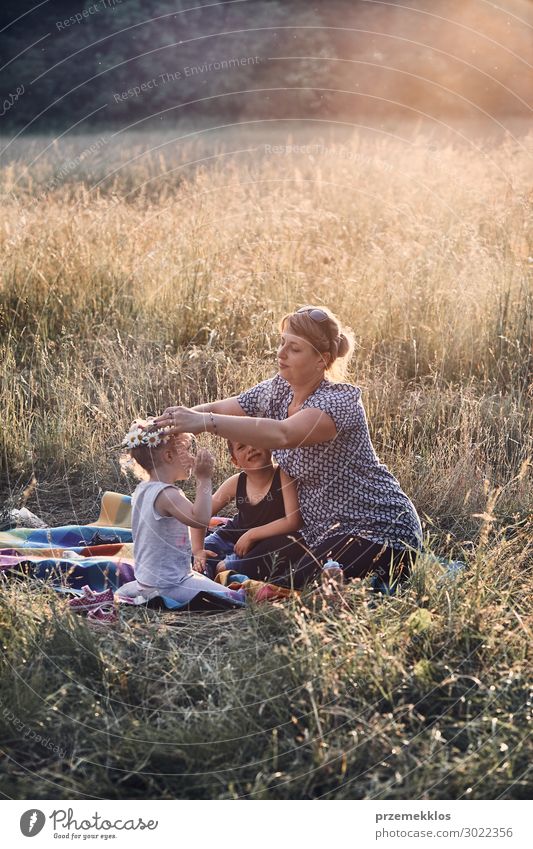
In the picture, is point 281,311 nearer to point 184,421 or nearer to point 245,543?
point 245,543

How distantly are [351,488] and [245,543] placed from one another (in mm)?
555

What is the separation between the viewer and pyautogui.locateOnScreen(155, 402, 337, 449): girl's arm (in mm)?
3604

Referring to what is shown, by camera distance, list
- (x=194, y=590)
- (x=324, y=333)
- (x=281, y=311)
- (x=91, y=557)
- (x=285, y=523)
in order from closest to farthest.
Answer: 1. (x=194, y=590)
2. (x=324, y=333)
3. (x=285, y=523)
4. (x=91, y=557)
5. (x=281, y=311)

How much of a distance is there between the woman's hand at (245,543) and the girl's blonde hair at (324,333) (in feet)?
2.53

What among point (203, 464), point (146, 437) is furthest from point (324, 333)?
point (146, 437)

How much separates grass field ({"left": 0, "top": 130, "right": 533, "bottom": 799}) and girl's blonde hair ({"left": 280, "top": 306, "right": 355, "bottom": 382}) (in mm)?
787

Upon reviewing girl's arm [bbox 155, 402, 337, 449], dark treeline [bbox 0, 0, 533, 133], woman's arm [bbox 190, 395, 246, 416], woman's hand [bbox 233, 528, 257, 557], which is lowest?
woman's hand [bbox 233, 528, 257, 557]

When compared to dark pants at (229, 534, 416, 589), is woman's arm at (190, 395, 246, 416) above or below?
above

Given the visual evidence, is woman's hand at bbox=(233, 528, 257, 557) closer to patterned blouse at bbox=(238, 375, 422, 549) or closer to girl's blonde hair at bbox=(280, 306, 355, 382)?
patterned blouse at bbox=(238, 375, 422, 549)

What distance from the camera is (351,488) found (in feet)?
13.1

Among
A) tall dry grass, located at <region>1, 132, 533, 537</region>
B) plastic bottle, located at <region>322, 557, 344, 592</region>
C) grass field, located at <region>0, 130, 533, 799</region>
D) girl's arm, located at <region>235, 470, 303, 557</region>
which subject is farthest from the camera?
tall dry grass, located at <region>1, 132, 533, 537</region>

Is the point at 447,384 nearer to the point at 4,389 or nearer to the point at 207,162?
the point at 4,389

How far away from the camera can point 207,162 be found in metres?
10.5

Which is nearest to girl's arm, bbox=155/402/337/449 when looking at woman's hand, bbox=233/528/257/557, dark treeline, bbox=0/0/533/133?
woman's hand, bbox=233/528/257/557
